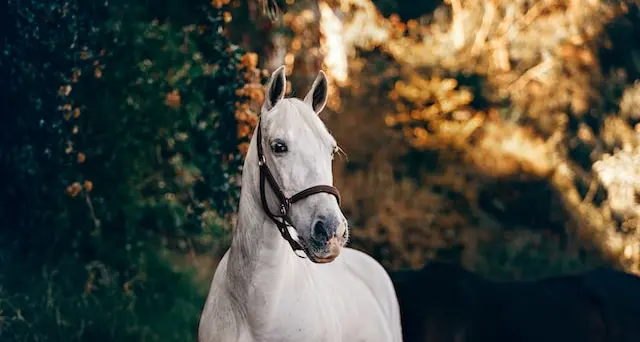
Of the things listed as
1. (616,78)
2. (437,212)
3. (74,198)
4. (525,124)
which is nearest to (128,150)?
(74,198)

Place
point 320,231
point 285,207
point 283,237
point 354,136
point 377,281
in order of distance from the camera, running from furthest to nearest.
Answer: point 354,136
point 377,281
point 283,237
point 285,207
point 320,231

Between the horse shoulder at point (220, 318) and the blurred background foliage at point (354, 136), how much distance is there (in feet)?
6.53

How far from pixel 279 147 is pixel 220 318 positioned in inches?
22.9

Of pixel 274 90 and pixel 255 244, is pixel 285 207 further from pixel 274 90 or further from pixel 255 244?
pixel 274 90

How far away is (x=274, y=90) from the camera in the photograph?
2.33 m

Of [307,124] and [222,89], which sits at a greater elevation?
[222,89]

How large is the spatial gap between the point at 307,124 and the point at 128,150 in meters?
2.40

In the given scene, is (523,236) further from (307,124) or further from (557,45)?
(307,124)

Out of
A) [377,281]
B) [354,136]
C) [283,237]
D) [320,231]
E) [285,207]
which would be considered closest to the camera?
[320,231]

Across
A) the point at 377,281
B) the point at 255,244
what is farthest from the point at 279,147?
the point at 377,281

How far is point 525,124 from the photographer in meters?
4.84

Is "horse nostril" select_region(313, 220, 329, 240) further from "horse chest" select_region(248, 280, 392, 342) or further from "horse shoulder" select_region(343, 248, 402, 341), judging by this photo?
"horse shoulder" select_region(343, 248, 402, 341)

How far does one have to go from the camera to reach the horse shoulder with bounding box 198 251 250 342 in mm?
2393

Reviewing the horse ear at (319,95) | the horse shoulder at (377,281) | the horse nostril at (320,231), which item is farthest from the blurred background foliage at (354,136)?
the horse nostril at (320,231)
